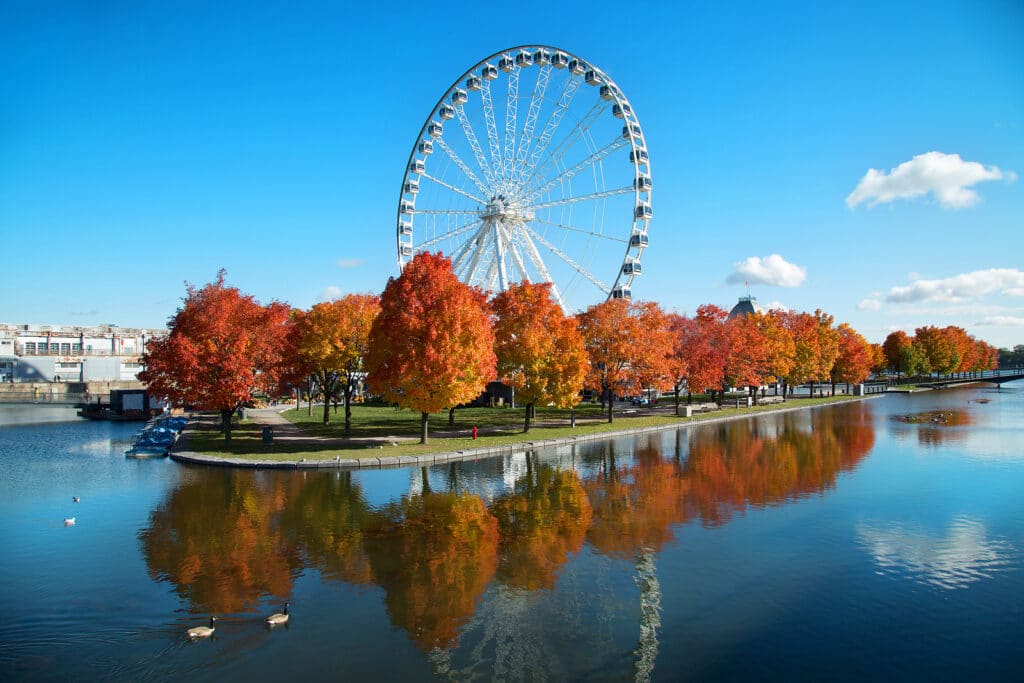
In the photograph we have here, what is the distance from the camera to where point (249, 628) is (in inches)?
421

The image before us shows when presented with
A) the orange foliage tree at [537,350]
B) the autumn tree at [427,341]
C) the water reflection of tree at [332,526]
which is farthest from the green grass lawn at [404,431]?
the water reflection of tree at [332,526]

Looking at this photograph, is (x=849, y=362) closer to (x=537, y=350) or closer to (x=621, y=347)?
(x=621, y=347)

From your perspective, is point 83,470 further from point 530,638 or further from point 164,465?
point 530,638

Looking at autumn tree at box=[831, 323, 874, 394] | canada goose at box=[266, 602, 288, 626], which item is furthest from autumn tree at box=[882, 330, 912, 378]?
canada goose at box=[266, 602, 288, 626]

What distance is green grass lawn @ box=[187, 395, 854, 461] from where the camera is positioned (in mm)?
29547

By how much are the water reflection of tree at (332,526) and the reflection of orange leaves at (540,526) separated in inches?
129

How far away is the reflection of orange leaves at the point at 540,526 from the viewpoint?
1339cm

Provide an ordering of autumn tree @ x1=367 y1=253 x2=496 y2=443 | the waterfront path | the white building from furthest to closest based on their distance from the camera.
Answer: the white building
autumn tree @ x1=367 y1=253 x2=496 y2=443
the waterfront path

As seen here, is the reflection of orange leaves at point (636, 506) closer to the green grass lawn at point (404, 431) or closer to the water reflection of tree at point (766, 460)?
the water reflection of tree at point (766, 460)

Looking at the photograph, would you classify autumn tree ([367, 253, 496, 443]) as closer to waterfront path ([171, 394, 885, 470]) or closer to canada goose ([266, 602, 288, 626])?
waterfront path ([171, 394, 885, 470])

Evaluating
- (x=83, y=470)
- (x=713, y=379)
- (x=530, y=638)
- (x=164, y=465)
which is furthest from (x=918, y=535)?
(x=713, y=379)

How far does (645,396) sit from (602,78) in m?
36.8

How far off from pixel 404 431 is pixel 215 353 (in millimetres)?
12058

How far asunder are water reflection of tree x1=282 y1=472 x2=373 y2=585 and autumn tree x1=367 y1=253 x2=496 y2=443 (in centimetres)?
645
